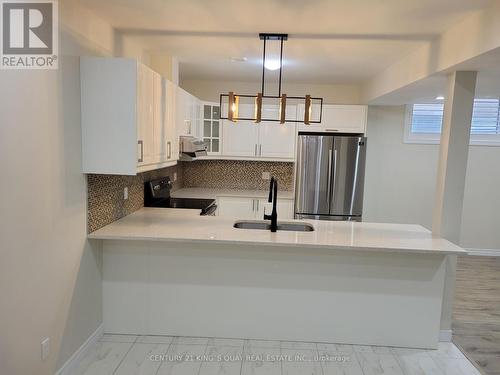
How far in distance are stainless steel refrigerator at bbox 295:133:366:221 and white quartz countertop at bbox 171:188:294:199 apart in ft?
A: 0.98

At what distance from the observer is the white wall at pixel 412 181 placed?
5.50 m

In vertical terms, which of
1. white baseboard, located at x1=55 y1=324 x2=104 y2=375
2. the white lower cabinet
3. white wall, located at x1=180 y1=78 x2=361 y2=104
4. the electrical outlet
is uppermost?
white wall, located at x1=180 y1=78 x2=361 y2=104

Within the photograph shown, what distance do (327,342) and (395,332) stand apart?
548 mm

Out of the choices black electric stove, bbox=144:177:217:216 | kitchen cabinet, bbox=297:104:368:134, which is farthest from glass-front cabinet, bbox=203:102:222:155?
kitchen cabinet, bbox=297:104:368:134

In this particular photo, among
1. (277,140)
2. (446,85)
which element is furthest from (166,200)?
(446,85)

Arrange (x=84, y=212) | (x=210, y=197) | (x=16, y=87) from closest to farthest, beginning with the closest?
(x=16, y=87) < (x=84, y=212) < (x=210, y=197)

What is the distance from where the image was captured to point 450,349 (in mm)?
3043

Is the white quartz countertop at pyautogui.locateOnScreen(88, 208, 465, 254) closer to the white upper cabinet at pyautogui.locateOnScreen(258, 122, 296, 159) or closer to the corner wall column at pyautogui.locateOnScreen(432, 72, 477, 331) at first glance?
the corner wall column at pyautogui.locateOnScreen(432, 72, 477, 331)

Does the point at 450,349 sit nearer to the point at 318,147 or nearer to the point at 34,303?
the point at 318,147

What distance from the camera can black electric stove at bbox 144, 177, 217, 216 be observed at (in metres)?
4.03

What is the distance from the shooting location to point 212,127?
5.22 metres

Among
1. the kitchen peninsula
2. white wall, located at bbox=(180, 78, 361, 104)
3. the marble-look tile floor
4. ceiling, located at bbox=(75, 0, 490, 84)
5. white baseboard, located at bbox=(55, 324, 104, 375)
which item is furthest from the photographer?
white wall, located at bbox=(180, 78, 361, 104)

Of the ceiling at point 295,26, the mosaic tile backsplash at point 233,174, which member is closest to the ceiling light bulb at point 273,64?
the ceiling at point 295,26

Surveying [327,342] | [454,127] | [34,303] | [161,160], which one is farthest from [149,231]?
[454,127]
